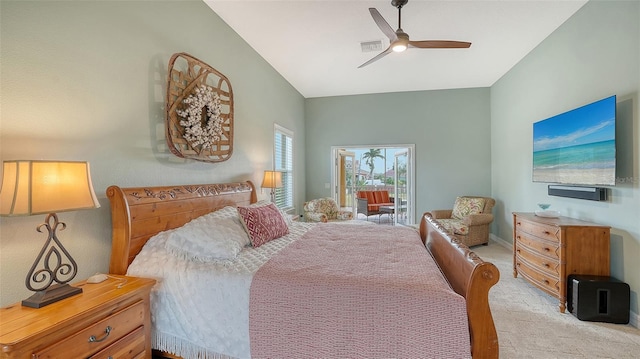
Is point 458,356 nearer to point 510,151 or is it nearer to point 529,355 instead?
point 529,355

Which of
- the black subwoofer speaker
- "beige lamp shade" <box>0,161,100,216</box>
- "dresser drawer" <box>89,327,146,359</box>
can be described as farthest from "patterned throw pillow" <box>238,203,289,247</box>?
the black subwoofer speaker

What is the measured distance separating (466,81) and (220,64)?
4600mm

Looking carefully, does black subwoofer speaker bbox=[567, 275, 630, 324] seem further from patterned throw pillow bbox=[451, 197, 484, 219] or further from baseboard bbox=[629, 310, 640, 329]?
patterned throw pillow bbox=[451, 197, 484, 219]

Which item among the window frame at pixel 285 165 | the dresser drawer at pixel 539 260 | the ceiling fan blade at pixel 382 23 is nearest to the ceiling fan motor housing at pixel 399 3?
the ceiling fan blade at pixel 382 23

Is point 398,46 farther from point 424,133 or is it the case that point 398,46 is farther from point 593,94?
point 424,133

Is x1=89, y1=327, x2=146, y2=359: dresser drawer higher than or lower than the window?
lower

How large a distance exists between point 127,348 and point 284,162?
12.9ft

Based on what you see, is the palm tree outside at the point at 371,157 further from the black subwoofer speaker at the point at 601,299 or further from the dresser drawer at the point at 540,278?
the black subwoofer speaker at the point at 601,299

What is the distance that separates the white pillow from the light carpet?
222 centimetres

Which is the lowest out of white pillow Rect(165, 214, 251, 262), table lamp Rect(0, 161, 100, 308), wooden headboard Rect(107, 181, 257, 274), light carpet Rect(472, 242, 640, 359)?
light carpet Rect(472, 242, 640, 359)

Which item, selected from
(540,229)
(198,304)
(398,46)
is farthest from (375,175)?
(198,304)

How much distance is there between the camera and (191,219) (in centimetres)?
242

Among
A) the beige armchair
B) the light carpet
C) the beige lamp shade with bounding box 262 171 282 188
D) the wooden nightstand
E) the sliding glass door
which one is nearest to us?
the wooden nightstand

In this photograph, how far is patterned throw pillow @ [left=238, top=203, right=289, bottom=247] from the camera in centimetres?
237
